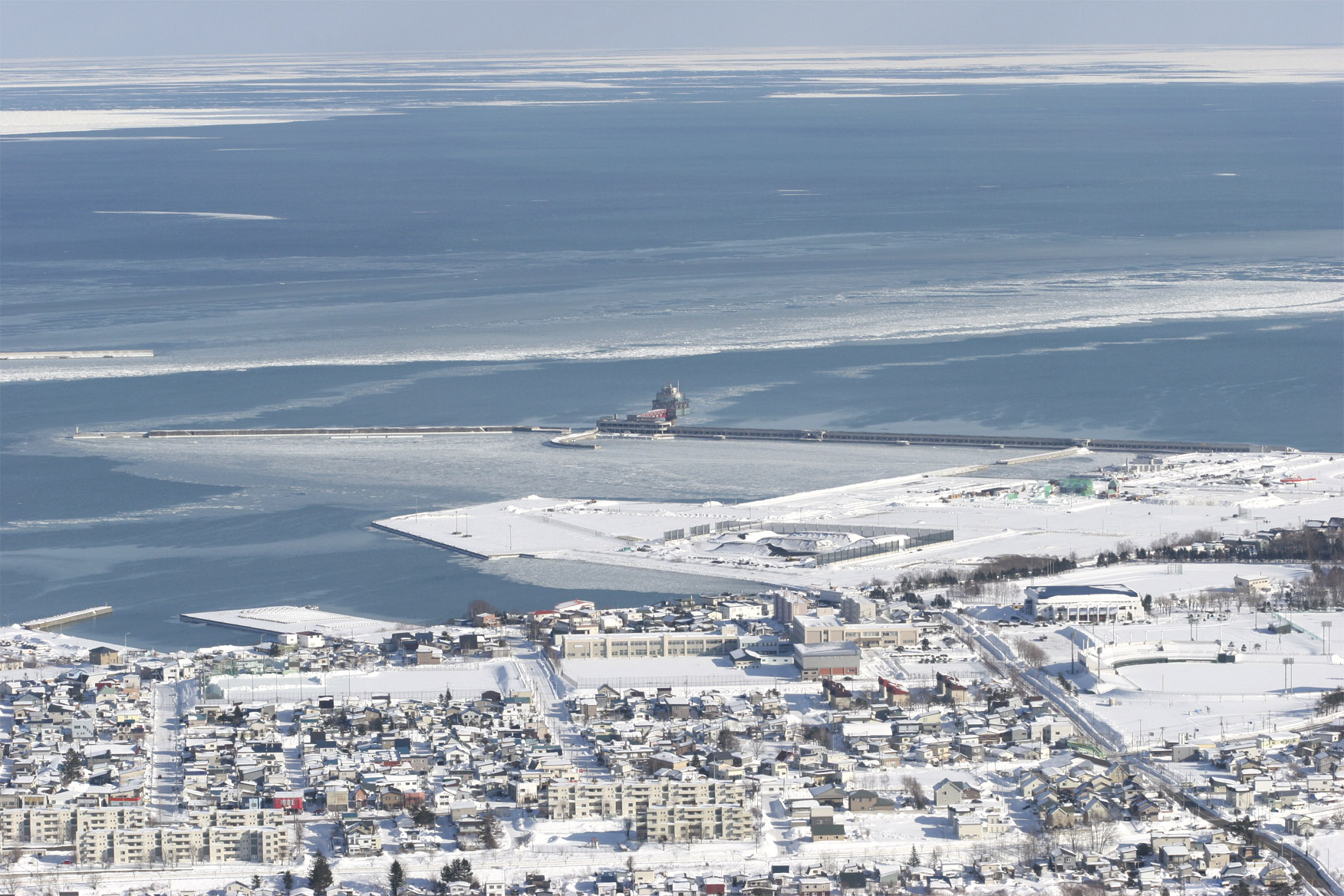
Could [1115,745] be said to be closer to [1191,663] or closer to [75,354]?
[1191,663]

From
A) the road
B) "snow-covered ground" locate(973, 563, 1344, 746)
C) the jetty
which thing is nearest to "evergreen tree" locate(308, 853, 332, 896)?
the road

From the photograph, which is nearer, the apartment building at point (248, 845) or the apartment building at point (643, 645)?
the apartment building at point (248, 845)

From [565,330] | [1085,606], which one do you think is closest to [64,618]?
[1085,606]

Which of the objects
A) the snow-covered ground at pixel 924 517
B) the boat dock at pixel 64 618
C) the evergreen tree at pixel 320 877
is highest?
the snow-covered ground at pixel 924 517

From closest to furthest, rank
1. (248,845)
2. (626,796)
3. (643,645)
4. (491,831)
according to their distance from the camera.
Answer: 1. (248,845)
2. (491,831)
3. (626,796)
4. (643,645)

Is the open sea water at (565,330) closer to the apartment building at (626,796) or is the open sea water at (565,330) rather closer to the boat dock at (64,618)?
the boat dock at (64,618)

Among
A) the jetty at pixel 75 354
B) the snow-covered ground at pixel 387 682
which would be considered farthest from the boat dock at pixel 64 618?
the jetty at pixel 75 354
